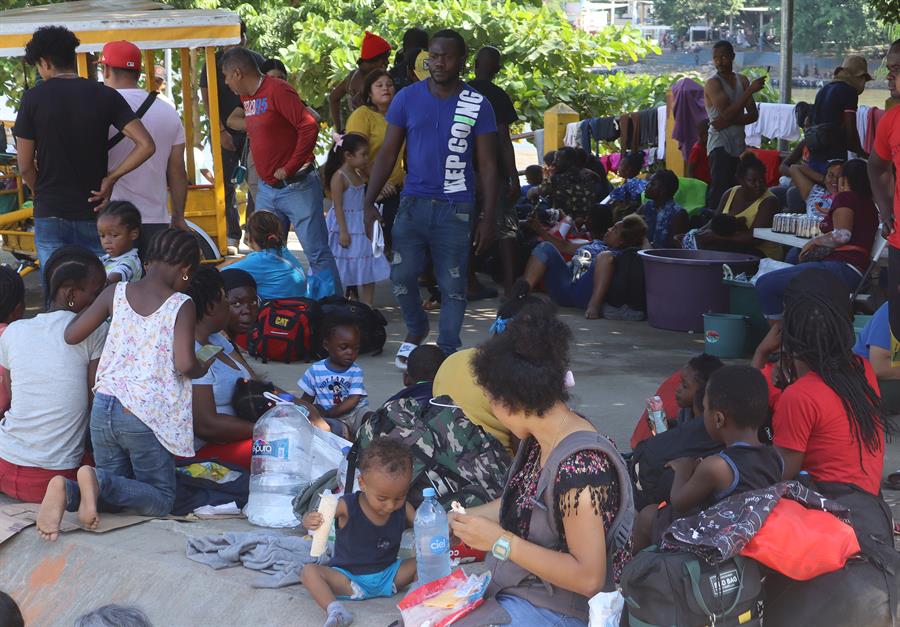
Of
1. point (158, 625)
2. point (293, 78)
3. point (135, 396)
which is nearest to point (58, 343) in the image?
point (135, 396)

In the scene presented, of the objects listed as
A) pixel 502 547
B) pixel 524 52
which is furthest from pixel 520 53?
pixel 502 547

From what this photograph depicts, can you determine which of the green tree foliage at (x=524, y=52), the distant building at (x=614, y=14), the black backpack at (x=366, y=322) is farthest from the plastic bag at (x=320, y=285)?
the distant building at (x=614, y=14)

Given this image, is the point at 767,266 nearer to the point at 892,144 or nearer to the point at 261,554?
the point at 892,144

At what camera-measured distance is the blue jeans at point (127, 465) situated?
16.5ft

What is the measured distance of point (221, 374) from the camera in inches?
225

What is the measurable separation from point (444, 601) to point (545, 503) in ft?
1.56

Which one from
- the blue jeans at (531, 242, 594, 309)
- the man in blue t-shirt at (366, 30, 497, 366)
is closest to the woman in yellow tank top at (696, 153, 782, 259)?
the blue jeans at (531, 242, 594, 309)

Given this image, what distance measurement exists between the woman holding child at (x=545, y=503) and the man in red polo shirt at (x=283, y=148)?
5.02m

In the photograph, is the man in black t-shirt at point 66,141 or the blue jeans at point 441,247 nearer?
the man in black t-shirt at point 66,141

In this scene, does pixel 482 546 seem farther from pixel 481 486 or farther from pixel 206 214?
pixel 206 214

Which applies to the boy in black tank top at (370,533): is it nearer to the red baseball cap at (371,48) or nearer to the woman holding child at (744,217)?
the woman holding child at (744,217)

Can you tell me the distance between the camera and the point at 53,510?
4.96 metres

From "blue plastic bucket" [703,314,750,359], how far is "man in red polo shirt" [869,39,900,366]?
188 cm

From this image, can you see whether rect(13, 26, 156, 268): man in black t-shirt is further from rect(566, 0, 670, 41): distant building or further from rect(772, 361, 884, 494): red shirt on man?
rect(566, 0, 670, 41): distant building
